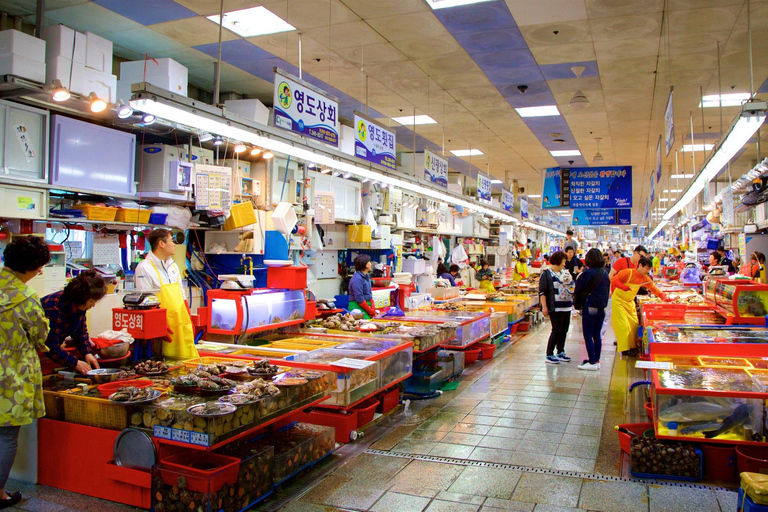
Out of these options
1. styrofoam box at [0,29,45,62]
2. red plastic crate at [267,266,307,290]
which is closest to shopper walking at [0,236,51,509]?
styrofoam box at [0,29,45,62]

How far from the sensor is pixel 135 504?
3.70 m

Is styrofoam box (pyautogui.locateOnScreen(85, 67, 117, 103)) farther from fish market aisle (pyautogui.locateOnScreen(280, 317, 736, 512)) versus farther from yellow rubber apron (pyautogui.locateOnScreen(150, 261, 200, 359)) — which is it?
fish market aisle (pyautogui.locateOnScreen(280, 317, 736, 512))

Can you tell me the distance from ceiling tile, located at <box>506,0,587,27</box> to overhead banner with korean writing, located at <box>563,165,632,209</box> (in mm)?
8933

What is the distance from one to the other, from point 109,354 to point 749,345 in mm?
5557

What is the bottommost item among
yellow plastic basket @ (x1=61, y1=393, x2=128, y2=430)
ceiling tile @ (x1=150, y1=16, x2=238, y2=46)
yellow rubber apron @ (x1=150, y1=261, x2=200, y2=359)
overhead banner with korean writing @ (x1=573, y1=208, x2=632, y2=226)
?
yellow plastic basket @ (x1=61, y1=393, x2=128, y2=430)

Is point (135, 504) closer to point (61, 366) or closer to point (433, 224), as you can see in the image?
point (61, 366)

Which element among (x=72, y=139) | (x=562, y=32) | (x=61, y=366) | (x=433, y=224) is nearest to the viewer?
(x=61, y=366)

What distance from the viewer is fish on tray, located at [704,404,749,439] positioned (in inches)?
156

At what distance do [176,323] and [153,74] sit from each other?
392 centimetres

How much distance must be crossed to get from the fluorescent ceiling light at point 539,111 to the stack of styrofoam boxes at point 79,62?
7.31 metres

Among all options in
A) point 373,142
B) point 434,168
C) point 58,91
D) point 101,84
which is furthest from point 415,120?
point 58,91

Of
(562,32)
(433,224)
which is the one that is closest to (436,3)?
(562,32)

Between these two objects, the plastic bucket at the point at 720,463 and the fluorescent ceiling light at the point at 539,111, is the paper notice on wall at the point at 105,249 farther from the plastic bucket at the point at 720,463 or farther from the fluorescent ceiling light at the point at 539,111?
the fluorescent ceiling light at the point at 539,111

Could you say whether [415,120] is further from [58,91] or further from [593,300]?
[58,91]
